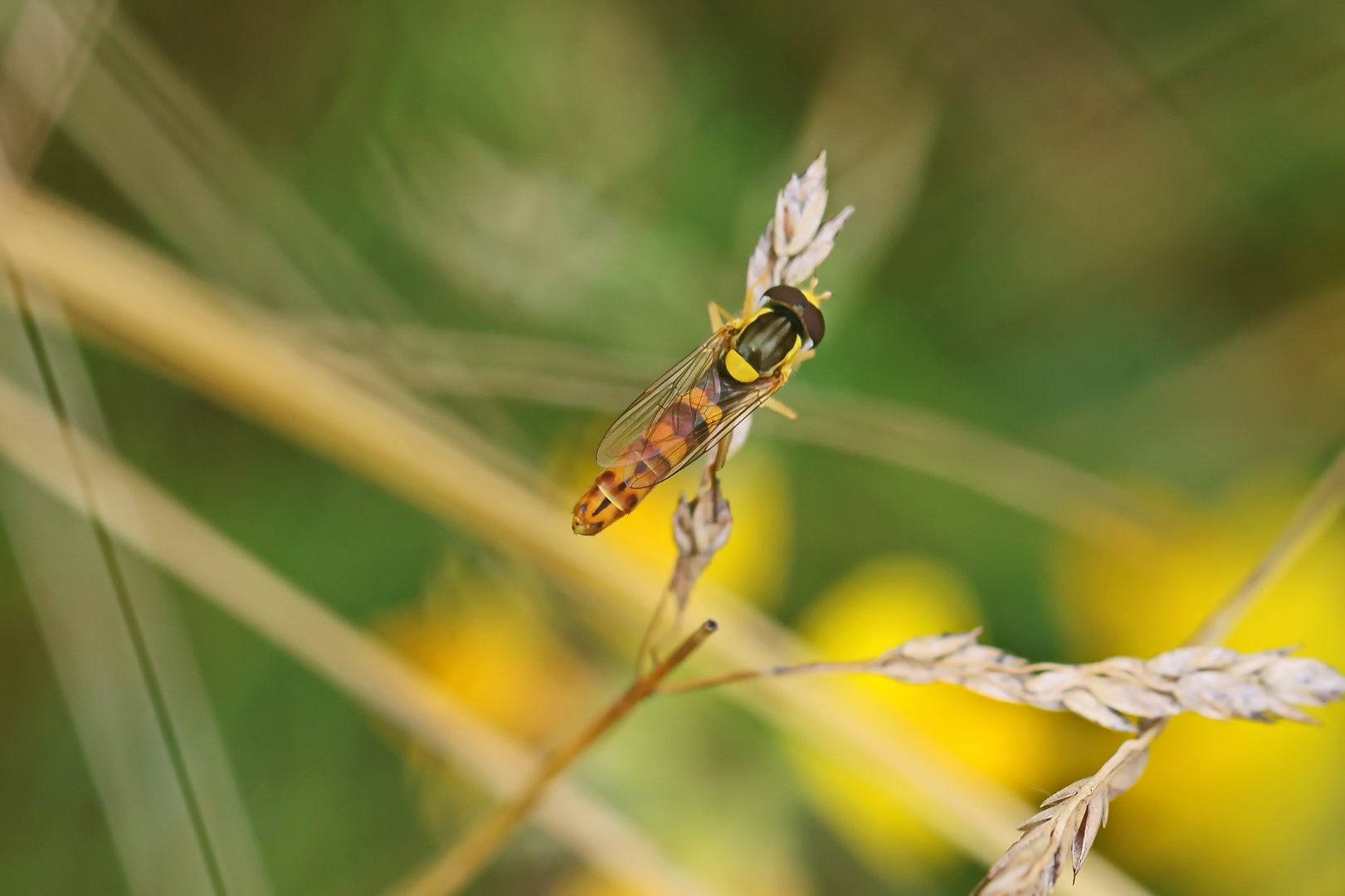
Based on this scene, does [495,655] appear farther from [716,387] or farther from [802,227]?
[802,227]

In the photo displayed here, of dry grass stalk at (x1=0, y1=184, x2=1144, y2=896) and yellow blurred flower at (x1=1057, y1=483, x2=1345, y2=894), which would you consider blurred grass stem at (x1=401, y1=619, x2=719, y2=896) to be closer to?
dry grass stalk at (x1=0, y1=184, x2=1144, y2=896)

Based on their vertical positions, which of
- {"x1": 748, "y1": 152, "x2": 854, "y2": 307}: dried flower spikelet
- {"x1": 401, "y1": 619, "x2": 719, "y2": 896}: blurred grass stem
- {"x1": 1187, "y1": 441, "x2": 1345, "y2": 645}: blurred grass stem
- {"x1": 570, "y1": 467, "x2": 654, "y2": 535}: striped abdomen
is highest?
{"x1": 1187, "y1": 441, "x2": 1345, "y2": 645}: blurred grass stem

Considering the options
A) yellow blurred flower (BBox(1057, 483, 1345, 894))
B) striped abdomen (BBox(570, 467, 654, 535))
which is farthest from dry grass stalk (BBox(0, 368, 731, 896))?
yellow blurred flower (BBox(1057, 483, 1345, 894))

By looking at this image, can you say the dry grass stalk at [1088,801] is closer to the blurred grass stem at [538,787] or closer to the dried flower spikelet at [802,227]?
the blurred grass stem at [538,787]

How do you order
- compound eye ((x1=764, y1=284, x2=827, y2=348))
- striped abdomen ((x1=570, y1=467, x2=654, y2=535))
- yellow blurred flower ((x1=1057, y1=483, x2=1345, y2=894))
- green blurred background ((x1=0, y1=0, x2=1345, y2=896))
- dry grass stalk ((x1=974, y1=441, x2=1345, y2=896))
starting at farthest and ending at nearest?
green blurred background ((x1=0, y1=0, x2=1345, y2=896)) < yellow blurred flower ((x1=1057, y1=483, x2=1345, y2=894)) < compound eye ((x1=764, y1=284, x2=827, y2=348)) < striped abdomen ((x1=570, y1=467, x2=654, y2=535)) < dry grass stalk ((x1=974, y1=441, x2=1345, y2=896))

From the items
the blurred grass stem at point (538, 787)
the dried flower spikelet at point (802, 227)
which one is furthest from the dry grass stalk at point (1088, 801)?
the dried flower spikelet at point (802, 227)

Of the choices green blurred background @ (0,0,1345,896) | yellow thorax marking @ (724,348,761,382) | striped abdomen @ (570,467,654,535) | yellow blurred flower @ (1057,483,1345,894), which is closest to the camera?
striped abdomen @ (570,467,654,535)

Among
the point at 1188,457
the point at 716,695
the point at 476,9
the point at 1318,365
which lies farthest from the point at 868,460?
the point at 476,9
